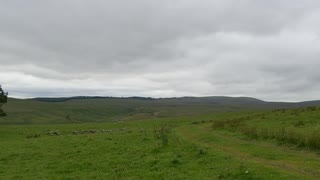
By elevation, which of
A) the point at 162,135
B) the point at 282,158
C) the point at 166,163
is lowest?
the point at 166,163

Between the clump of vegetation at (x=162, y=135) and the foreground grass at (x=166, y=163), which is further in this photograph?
the clump of vegetation at (x=162, y=135)

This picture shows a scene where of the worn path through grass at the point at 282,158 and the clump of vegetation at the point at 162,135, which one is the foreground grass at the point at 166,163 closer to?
the worn path through grass at the point at 282,158

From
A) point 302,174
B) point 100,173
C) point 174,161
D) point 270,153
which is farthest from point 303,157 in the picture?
point 100,173

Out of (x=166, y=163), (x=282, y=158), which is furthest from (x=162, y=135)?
(x=282, y=158)

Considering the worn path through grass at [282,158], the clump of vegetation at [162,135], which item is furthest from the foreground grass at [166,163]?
the clump of vegetation at [162,135]

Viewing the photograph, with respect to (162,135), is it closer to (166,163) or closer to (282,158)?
(166,163)

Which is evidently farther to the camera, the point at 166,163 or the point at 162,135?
the point at 162,135

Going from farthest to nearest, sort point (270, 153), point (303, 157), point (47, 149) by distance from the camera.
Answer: point (47, 149)
point (270, 153)
point (303, 157)

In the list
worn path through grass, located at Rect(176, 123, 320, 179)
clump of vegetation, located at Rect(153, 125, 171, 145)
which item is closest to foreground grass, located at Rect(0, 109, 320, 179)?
worn path through grass, located at Rect(176, 123, 320, 179)

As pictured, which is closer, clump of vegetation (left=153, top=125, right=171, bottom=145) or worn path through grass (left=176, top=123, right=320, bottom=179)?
worn path through grass (left=176, top=123, right=320, bottom=179)

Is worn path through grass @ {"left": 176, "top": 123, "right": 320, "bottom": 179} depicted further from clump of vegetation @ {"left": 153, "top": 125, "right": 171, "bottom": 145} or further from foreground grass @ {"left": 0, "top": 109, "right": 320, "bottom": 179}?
clump of vegetation @ {"left": 153, "top": 125, "right": 171, "bottom": 145}

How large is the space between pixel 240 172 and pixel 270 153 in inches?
307

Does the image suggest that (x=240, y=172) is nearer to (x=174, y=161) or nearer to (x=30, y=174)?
(x=174, y=161)

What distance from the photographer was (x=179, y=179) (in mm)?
18109
